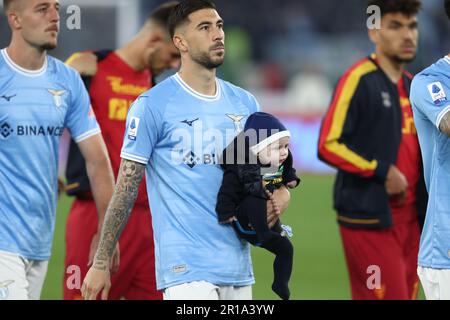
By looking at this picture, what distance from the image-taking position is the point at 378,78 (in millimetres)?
7871

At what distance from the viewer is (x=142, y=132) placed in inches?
217

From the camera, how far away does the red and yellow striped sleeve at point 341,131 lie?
25.1ft

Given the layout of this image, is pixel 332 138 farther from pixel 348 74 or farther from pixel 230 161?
pixel 230 161

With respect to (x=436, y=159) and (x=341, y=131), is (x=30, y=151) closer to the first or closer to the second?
(x=436, y=159)

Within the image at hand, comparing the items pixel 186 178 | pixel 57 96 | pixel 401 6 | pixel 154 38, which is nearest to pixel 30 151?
pixel 57 96

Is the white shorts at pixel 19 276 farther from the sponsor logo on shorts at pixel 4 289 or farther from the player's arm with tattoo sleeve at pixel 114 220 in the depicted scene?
the player's arm with tattoo sleeve at pixel 114 220

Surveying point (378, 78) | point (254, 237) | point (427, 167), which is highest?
point (378, 78)

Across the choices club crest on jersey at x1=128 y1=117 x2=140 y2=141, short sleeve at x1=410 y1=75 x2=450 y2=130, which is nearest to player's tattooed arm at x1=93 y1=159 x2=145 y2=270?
club crest on jersey at x1=128 y1=117 x2=140 y2=141

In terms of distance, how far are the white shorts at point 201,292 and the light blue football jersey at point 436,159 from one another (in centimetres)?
104

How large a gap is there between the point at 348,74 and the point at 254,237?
2.76 m

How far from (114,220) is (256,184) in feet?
2.65

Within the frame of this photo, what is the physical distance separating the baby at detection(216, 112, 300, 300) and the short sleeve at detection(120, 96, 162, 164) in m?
0.40
